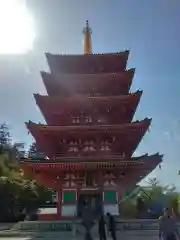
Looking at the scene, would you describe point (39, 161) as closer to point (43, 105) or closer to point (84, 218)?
point (43, 105)

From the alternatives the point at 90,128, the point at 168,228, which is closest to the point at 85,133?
the point at 90,128

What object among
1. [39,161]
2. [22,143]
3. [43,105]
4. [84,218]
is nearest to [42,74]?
[43,105]

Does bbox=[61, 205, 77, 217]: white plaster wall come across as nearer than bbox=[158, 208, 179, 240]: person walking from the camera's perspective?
No

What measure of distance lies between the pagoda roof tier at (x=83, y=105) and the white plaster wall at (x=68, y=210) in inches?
262

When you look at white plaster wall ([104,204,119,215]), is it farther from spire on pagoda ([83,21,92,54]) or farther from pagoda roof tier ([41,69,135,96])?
spire on pagoda ([83,21,92,54])

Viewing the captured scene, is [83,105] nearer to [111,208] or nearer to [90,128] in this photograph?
[90,128]

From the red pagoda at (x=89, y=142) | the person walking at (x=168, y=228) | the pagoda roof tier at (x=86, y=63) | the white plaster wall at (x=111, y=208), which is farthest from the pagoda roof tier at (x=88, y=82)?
the person walking at (x=168, y=228)

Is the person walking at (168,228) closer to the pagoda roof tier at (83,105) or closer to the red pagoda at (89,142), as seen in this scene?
the red pagoda at (89,142)

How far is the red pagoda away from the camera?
2316cm

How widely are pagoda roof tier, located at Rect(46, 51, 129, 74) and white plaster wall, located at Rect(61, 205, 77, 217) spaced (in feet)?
38.8

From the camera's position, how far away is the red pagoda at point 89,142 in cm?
2316

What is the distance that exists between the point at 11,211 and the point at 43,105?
10.7 metres

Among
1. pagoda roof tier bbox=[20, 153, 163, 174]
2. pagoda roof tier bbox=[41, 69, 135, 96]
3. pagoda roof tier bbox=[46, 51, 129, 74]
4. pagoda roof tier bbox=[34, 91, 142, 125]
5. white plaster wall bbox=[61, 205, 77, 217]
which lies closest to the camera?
pagoda roof tier bbox=[20, 153, 163, 174]

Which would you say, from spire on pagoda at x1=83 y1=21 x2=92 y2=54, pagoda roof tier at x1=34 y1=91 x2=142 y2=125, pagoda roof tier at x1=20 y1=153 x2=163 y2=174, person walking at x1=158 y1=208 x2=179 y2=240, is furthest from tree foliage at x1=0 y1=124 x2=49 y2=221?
person walking at x1=158 y1=208 x2=179 y2=240
